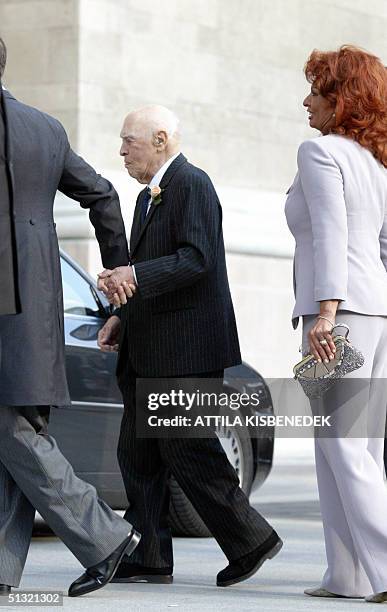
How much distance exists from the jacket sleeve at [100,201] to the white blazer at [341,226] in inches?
25.4

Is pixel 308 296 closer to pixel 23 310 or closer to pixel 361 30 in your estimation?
pixel 23 310

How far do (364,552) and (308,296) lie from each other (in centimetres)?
89

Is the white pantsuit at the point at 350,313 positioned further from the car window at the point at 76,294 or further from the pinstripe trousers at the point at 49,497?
the car window at the point at 76,294

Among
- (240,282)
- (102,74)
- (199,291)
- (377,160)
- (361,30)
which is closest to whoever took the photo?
(377,160)

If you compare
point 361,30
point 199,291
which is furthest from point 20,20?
point 199,291

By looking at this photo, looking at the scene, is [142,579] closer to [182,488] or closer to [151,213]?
[182,488]

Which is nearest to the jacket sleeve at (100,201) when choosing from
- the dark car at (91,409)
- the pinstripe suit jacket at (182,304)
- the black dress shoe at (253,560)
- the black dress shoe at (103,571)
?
the pinstripe suit jacket at (182,304)

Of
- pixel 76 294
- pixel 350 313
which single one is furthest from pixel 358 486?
pixel 76 294

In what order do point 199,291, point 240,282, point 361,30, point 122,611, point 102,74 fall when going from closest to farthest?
point 122,611, point 199,291, point 102,74, point 240,282, point 361,30

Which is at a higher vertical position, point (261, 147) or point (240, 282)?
point (261, 147)

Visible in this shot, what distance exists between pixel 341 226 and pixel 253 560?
132 centimetres

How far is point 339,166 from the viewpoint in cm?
625

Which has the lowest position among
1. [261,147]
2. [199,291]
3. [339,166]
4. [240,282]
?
[240,282]

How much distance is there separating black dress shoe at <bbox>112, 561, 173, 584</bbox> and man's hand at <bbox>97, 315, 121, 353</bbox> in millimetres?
819
